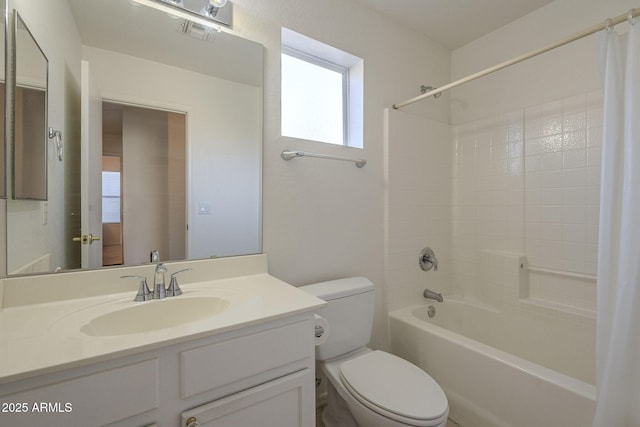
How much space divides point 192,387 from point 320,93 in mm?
1724

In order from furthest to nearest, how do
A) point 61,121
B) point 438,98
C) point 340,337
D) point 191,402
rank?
point 438,98
point 340,337
point 61,121
point 191,402

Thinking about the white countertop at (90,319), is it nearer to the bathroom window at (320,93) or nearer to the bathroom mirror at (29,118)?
the bathroom mirror at (29,118)

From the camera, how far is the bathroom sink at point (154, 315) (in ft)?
3.03

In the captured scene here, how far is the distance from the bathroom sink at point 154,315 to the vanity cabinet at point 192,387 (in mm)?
236

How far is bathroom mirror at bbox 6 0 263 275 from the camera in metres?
1.03

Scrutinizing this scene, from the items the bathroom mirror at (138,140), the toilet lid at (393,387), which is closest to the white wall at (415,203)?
the toilet lid at (393,387)

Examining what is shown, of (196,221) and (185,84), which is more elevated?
(185,84)

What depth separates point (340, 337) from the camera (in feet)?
4.78

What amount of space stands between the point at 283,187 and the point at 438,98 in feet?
5.12

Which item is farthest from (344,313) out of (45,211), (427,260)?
(45,211)

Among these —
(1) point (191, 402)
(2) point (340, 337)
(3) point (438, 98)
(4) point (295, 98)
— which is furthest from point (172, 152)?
(3) point (438, 98)

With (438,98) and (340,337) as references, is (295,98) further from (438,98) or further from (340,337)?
(340,337)

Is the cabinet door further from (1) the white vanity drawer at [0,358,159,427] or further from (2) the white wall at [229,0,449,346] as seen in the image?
(2) the white wall at [229,0,449,346]

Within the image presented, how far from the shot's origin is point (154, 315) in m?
1.03
